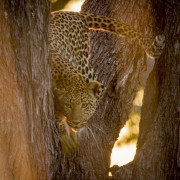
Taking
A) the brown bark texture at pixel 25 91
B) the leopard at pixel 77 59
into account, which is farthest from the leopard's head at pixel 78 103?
the brown bark texture at pixel 25 91

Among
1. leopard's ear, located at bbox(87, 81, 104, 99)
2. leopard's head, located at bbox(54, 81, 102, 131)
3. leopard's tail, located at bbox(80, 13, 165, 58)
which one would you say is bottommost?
leopard's head, located at bbox(54, 81, 102, 131)

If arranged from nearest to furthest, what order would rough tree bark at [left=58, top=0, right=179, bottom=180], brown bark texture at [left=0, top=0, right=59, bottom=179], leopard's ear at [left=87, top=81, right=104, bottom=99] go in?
brown bark texture at [left=0, top=0, right=59, bottom=179], rough tree bark at [left=58, top=0, right=179, bottom=180], leopard's ear at [left=87, top=81, right=104, bottom=99]

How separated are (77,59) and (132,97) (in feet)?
2.22

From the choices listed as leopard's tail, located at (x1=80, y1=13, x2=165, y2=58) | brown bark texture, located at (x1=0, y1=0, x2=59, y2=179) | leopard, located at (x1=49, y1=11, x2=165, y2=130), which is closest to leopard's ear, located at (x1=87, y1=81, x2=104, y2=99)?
leopard, located at (x1=49, y1=11, x2=165, y2=130)

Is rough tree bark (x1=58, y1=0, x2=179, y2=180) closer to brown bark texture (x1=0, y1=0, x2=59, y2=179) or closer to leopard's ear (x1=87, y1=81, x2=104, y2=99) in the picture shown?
leopard's ear (x1=87, y1=81, x2=104, y2=99)

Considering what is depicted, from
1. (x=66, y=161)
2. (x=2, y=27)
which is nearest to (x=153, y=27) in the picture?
(x=66, y=161)

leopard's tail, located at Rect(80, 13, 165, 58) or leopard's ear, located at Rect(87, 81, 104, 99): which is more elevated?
leopard's tail, located at Rect(80, 13, 165, 58)

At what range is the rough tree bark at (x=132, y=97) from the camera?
5539mm

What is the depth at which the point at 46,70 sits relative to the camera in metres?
4.71

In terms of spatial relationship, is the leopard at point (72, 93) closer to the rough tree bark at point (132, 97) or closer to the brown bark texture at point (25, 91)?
the rough tree bark at point (132, 97)

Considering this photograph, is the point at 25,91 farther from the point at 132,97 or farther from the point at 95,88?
the point at 132,97

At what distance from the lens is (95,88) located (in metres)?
6.59

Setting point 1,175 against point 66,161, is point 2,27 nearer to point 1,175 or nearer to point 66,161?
point 1,175

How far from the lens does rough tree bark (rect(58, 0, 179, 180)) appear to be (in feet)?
18.2
